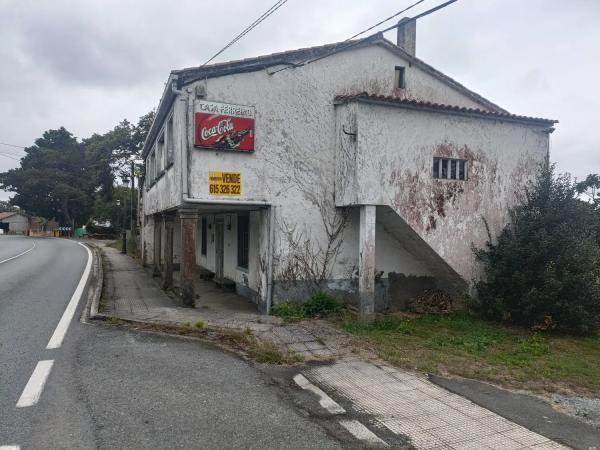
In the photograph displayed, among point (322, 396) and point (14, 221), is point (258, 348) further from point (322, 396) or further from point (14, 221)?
point (14, 221)

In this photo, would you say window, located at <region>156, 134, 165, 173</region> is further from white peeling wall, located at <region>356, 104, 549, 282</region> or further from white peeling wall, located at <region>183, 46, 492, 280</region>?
white peeling wall, located at <region>356, 104, 549, 282</region>

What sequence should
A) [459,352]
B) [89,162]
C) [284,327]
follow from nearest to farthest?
[459,352]
[284,327]
[89,162]

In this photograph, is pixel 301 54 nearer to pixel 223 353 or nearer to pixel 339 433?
pixel 223 353

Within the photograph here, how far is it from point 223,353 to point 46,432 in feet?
9.37

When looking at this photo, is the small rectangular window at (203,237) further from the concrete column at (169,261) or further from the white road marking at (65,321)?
the white road marking at (65,321)

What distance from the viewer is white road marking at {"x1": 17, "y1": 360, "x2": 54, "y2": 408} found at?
14.9ft

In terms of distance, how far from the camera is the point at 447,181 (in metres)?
9.78

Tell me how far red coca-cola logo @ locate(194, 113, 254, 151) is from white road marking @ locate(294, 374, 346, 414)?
5.14 m

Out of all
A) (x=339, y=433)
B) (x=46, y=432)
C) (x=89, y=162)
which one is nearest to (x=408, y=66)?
(x=339, y=433)

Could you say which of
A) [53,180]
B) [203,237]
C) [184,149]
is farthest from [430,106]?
[53,180]

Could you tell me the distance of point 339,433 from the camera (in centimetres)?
413

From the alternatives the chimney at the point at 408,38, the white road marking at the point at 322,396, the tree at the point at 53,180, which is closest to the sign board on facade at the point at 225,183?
the white road marking at the point at 322,396

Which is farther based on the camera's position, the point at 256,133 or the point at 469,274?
the point at 469,274

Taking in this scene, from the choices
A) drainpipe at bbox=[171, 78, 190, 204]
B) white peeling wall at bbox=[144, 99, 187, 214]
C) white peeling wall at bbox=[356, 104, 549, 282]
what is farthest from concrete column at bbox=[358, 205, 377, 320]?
white peeling wall at bbox=[144, 99, 187, 214]
